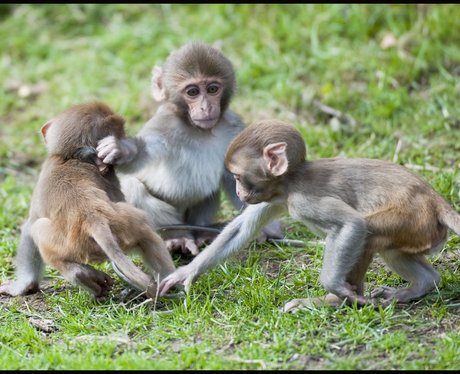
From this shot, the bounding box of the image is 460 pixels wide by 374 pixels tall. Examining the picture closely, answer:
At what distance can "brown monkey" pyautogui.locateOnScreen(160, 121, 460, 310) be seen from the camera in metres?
6.62

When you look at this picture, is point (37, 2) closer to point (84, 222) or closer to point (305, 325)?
point (84, 222)

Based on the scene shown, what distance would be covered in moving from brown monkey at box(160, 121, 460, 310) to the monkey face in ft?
4.17

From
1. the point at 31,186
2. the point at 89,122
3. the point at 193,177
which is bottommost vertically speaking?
the point at 31,186

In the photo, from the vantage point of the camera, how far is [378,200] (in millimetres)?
6758

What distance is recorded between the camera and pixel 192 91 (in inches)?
327

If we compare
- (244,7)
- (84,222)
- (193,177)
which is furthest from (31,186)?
(244,7)

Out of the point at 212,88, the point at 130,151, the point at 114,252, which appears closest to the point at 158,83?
the point at 212,88

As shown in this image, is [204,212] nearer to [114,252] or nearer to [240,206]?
[240,206]

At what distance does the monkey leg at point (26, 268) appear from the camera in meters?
7.79

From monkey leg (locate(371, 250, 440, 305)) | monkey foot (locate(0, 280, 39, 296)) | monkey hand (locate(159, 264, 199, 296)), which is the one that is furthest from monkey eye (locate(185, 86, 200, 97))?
monkey leg (locate(371, 250, 440, 305))

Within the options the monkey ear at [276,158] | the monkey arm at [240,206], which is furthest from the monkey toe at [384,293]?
the monkey arm at [240,206]

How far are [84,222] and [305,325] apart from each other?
190 centimetres

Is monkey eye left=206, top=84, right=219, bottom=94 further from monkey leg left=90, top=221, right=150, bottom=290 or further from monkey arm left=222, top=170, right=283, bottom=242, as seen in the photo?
monkey leg left=90, top=221, right=150, bottom=290

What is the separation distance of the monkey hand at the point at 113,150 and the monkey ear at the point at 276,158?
1543 millimetres
